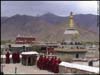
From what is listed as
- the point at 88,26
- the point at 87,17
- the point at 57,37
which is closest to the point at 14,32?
the point at 57,37

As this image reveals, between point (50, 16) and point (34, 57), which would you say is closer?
point (34, 57)

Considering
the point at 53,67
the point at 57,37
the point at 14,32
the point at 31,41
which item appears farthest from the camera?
the point at 14,32

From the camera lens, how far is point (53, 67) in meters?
19.5

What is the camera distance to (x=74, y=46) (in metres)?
27.9

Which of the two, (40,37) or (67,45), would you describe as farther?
(40,37)

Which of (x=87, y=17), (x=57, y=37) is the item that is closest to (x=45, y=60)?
(x=57, y=37)

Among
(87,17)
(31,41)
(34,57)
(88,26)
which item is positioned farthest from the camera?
(87,17)

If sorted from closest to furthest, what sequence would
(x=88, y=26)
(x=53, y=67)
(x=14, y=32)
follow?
(x=53, y=67) → (x=14, y=32) → (x=88, y=26)

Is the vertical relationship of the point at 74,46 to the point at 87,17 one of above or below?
below

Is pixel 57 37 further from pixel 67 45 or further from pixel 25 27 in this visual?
pixel 67 45

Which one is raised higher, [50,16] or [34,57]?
[50,16]

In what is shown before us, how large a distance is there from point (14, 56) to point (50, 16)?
413 feet

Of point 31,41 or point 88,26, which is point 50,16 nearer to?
point 88,26

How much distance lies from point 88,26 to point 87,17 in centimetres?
1767
